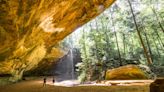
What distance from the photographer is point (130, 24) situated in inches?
1435

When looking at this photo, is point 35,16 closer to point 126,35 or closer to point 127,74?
point 127,74

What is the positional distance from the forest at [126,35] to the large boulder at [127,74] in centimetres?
835

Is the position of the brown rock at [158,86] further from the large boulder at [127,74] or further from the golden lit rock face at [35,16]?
the large boulder at [127,74]

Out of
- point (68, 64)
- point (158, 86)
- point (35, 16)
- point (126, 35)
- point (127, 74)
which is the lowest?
point (158, 86)

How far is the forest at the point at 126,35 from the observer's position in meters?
31.4

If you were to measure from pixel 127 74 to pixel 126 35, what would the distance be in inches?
755

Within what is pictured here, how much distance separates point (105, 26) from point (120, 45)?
4298mm

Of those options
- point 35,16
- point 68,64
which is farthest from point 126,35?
point 35,16

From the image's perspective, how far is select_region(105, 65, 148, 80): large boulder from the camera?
1966 cm

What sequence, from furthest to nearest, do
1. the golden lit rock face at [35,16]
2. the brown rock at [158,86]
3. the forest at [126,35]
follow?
1. the forest at [126,35]
2. the golden lit rock face at [35,16]
3. the brown rock at [158,86]

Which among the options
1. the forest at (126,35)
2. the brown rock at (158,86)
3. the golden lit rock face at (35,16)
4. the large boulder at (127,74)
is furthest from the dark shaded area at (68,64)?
the brown rock at (158,86)

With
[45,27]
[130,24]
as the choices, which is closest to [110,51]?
[130,24]

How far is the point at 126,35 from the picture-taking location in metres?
38.1

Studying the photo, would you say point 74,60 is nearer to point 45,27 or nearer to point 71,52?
point 71,52
